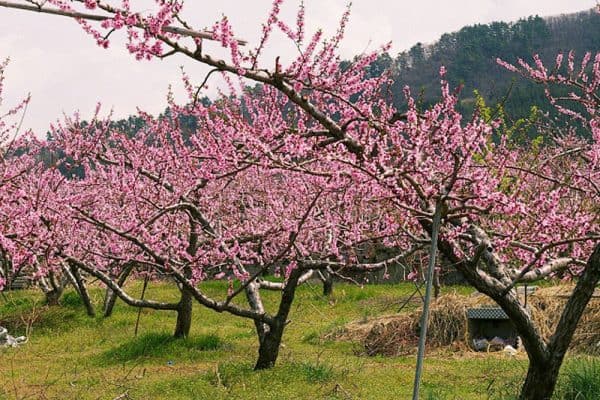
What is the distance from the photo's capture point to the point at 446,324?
1273 cm

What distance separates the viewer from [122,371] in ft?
35.2

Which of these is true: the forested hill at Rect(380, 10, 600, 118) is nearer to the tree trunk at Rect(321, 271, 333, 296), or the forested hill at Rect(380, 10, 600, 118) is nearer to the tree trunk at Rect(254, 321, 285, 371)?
the tree trunk at Rect(321, 271, 333, 296)

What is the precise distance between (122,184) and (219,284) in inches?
488

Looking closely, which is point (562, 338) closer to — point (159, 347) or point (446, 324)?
point (446, 324)

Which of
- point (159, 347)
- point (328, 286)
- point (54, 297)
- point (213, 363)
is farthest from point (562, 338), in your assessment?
point (54, 297)

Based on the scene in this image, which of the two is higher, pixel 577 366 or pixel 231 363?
pixel 577 366

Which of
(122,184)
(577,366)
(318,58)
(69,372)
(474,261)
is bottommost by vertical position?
(69,372)

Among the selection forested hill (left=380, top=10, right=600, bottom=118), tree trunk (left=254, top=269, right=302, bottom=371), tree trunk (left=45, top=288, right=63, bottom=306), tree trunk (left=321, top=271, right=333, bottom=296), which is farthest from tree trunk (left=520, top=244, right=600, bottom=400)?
forested hill (left=380, top=10, right=600, bottom=118)

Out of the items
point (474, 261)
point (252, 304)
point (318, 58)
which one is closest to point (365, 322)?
point (252, 304)

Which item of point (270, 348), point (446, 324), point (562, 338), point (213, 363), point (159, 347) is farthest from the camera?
point (446, 324)

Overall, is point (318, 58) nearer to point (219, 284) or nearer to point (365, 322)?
Result: point (365, 322)

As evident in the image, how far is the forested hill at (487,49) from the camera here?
105 metres

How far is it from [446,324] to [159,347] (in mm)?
5292

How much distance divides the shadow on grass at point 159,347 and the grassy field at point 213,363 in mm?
19
